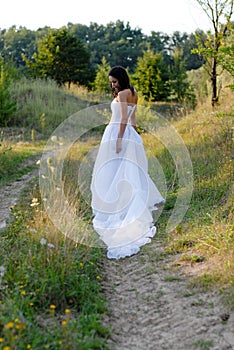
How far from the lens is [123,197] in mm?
5293

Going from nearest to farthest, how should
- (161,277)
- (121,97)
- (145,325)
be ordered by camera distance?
(145,325), (161,277), (121,97)

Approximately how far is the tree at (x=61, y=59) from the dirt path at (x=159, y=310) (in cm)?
2181

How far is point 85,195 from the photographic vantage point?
242 inches

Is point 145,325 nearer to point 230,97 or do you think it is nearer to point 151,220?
point 151,220

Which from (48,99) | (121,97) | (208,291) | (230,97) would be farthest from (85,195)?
(48,99)

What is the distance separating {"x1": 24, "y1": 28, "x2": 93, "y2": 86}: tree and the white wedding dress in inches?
781

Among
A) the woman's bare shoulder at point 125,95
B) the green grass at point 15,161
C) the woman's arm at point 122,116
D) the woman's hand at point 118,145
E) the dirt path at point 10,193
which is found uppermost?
the woman's bare shoulder at point 125,95

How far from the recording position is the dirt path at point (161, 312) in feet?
9.50

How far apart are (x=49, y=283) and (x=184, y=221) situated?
2.22 m

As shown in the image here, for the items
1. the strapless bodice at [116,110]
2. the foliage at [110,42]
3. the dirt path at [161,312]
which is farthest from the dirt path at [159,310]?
the foliage at [110,42]

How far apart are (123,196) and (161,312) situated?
7.12ft

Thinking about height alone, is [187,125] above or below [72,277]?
above

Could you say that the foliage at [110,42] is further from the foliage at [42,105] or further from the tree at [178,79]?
the foliage at [42,105]

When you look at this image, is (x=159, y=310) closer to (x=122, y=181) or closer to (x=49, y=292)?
(x=49, y=292)
